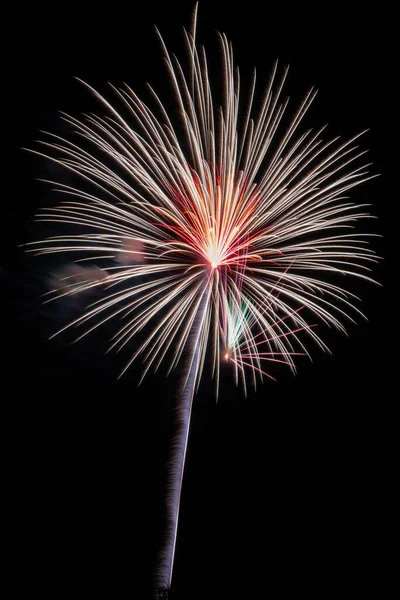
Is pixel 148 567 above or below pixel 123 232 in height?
below

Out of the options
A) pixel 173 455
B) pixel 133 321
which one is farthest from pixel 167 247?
pixel 173 455

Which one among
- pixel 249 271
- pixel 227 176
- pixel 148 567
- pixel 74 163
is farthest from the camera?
pixel 249 271

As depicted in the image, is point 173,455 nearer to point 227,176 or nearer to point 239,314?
point 239,314

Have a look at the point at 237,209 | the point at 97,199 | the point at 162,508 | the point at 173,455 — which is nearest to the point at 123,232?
the point at 97,199

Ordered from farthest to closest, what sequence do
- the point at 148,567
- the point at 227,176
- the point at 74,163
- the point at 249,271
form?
the point at 249,271 → the point at 227,176 → the point at 74,163 → the point at 148,567

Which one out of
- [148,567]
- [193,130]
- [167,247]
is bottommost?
[148,567]

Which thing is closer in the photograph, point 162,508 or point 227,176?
point 162,508

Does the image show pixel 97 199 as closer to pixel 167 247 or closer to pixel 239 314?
pixel 167 247

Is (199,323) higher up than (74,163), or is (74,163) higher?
(74,163)

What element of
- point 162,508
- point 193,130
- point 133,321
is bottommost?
point 162,508
